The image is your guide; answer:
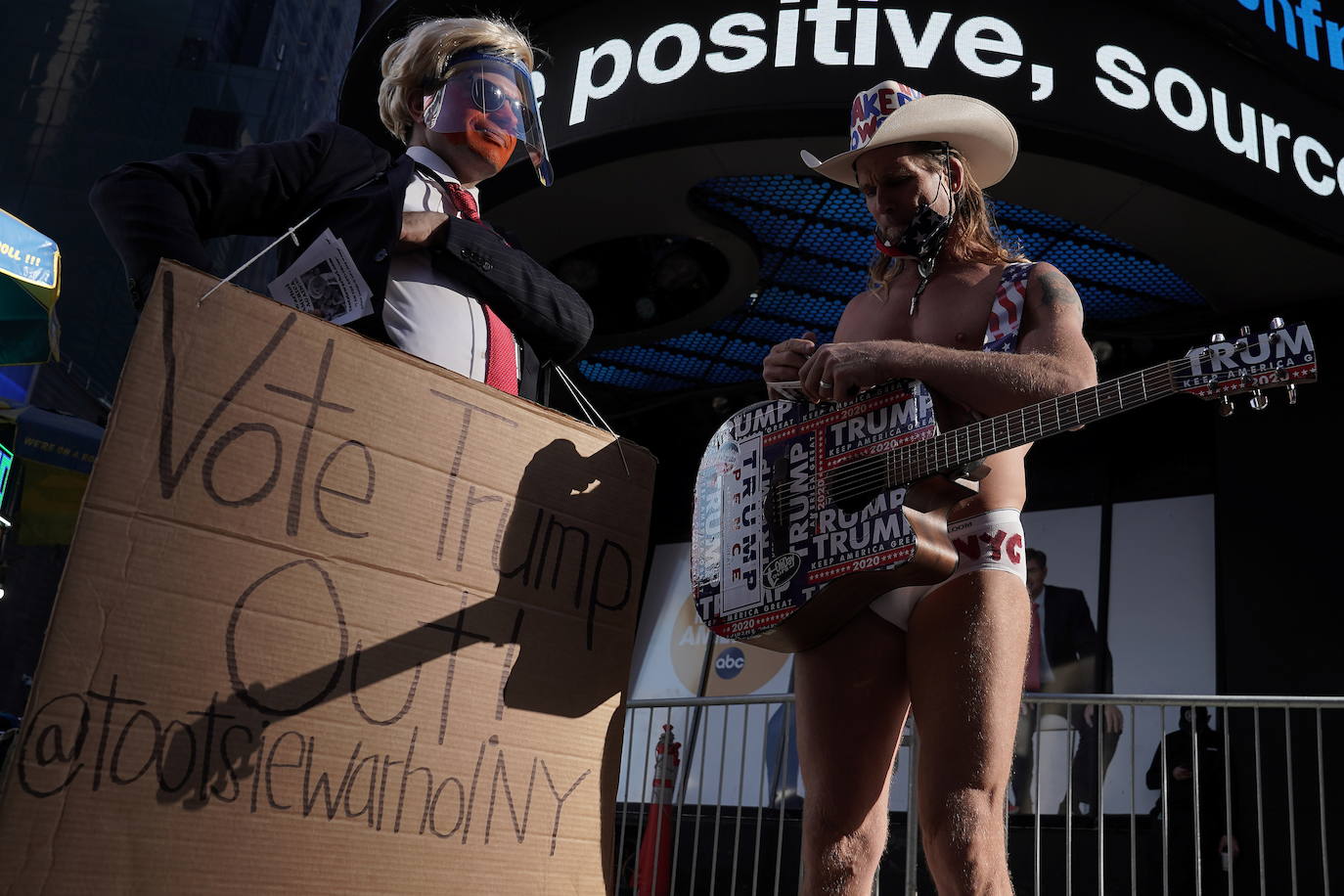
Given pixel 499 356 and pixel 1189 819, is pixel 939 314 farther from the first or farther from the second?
pixel 1189 819

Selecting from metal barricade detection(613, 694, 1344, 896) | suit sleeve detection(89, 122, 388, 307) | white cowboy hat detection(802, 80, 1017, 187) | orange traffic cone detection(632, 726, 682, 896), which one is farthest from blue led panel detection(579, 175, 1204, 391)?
suit sleeve detection(89, 122, 388, 307)

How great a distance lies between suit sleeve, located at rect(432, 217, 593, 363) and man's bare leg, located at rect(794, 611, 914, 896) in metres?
0.81

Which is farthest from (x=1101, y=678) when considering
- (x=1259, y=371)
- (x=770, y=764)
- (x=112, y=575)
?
(x=112, y=575)

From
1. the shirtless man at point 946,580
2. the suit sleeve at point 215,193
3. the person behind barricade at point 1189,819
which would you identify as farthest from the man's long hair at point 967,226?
the person behind barricade at point 1189,819

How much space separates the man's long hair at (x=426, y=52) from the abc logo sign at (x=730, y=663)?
6.49 meters

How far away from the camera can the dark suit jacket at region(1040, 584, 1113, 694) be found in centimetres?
697

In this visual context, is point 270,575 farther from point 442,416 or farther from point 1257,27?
point 1257,27

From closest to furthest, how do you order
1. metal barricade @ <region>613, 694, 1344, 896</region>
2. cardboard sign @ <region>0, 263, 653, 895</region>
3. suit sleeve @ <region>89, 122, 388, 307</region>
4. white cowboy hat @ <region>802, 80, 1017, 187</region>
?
cardboard sign @ <region>0, 263, 653, 895</region> → suit sleeve @ <region>89, 122, 388, 307</region> → white cowboy hat @ <region>802, 80, 1017, 187</region> → metal barricade @ <region>613, 694, 1344, 896</region>

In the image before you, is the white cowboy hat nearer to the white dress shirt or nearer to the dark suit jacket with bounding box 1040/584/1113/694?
the white dress shirt

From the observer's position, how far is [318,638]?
64.7 inches

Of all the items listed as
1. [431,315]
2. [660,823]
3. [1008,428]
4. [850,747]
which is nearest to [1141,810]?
[660,823]

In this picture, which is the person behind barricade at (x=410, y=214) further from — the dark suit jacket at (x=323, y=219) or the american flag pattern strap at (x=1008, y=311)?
the american flag pattern strap at (x=1008, y=311)

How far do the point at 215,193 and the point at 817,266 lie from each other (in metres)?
5.60

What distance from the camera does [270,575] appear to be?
5.30ft
